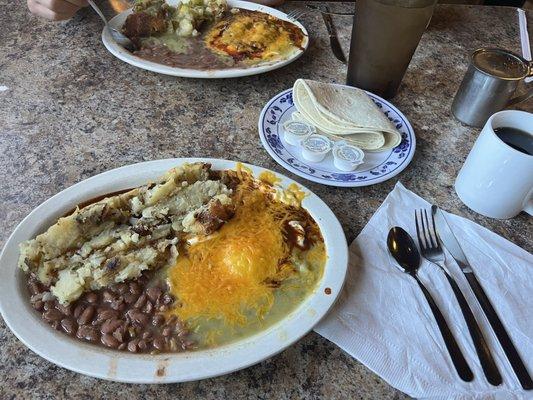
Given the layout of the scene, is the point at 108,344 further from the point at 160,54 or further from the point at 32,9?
the point at 32,9

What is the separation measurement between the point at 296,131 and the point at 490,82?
62 cm

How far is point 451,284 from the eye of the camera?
1.03m

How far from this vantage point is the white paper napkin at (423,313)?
88cm

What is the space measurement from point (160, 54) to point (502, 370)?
1408 mm

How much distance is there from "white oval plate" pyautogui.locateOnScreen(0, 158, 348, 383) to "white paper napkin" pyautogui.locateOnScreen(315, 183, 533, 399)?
0.21 feet

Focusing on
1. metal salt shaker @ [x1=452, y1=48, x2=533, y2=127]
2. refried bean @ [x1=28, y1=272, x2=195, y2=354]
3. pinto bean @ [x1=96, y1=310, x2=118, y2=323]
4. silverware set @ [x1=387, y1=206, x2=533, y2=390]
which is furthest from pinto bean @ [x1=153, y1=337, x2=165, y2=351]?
metal salt shaker @ [x1=452, y1=48, x2=533, y2=127]

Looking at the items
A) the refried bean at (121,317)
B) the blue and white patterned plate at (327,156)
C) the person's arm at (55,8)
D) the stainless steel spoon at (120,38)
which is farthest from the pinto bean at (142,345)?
the person's arm at (55,8)

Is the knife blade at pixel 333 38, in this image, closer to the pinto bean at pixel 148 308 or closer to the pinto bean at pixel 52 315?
the pinto bean at pixel 148 308

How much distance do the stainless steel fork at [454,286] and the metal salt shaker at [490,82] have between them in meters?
0.51

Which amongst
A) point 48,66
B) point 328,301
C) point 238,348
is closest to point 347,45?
point 48,66

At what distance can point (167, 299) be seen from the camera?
0.94 metres

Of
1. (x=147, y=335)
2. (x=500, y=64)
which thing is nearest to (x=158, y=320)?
(x=147, y=335)

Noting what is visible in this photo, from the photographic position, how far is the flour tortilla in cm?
132

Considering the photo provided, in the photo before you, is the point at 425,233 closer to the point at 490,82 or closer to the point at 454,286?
the point at 454,286
